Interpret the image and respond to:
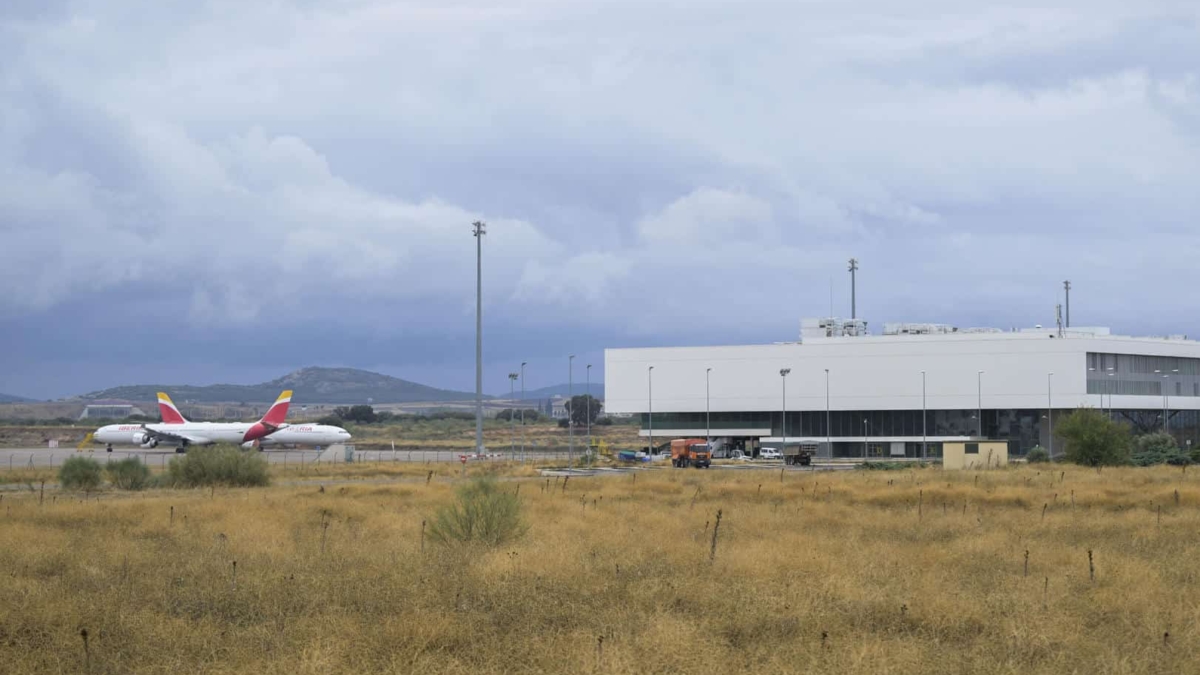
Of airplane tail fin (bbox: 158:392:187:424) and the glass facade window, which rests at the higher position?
the glass facade window

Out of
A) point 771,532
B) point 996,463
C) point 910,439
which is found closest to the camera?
point 771,532

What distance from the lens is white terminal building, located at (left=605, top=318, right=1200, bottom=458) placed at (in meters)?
104

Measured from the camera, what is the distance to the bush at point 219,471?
53.2 metres

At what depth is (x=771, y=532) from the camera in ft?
84.2

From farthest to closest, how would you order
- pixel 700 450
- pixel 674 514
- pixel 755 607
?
1. pixel 700 450
2. pixel 674 514
3. pixel 755 607

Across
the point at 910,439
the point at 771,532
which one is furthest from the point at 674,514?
the point at 910,439

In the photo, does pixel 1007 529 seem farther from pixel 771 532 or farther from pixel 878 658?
pixel 878 658

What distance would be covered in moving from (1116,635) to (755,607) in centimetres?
440

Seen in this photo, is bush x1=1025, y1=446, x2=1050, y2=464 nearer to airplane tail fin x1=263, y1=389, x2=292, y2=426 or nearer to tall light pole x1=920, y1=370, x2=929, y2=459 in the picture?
tall light pole x1=920, y1=370, x2=929, y2=459

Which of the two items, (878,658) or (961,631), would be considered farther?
(961,631)

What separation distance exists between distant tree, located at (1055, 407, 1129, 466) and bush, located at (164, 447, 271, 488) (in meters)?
48.1

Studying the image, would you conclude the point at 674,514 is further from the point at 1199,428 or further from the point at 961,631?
the point at 1199,428

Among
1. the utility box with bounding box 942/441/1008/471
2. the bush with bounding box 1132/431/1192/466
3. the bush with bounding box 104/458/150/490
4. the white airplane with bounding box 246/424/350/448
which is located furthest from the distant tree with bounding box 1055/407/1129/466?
the white airplane with bounding box 246/424/350/448

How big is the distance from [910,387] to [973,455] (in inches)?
1275
